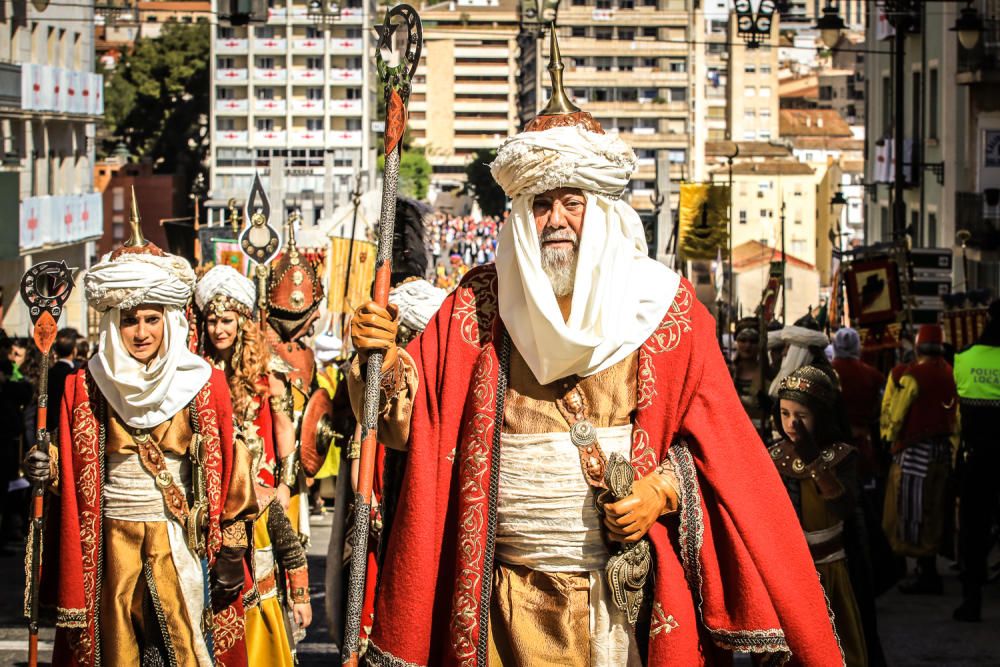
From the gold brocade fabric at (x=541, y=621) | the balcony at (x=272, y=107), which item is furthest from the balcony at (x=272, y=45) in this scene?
the gold brocade fabric at (x=541, y=621)

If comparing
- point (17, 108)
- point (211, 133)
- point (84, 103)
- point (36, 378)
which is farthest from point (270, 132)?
point (36, 378)

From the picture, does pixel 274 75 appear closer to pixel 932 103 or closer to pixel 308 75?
pixel 308 75

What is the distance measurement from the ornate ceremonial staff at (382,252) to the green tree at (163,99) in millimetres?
80315

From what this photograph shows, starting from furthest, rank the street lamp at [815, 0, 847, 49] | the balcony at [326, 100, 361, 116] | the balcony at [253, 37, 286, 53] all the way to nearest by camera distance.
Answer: the balcony at [326, 100, 361, 116], the balcony at [253, 37, 286, 53], the street lamp at [815, 0, 847, 49]

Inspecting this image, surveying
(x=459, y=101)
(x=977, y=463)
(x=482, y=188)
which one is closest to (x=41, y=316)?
(x=977, y=463)

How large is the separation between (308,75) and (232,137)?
6.65 metres

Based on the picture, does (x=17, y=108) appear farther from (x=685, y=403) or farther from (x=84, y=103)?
(x=685, y=403)

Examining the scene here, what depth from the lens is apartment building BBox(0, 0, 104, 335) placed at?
34.6 meters

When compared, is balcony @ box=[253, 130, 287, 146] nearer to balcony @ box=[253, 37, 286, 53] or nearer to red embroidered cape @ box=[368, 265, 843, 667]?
balcony @ box=[253, 37, 286, 53]

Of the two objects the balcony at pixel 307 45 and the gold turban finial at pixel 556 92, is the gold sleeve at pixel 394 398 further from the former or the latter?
the balcony at pixel 307 45

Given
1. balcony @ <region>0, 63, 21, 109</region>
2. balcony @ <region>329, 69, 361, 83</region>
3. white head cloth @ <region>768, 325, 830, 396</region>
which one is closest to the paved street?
white head cloth @ <region>768, 325, 830, 396</region>

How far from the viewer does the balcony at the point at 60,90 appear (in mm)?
36625

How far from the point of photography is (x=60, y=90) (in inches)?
1581

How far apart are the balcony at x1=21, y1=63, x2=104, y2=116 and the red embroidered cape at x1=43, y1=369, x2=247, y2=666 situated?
98.3 feet
